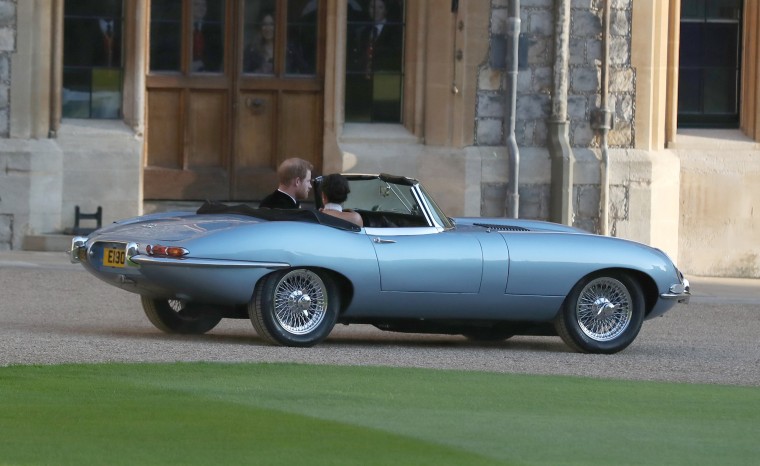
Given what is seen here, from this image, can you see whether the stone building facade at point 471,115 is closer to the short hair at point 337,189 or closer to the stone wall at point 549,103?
the stone wall at point 549,103

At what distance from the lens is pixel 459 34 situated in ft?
57.8

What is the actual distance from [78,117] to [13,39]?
3.36ft

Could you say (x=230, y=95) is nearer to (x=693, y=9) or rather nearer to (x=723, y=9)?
(x=693, y=9)

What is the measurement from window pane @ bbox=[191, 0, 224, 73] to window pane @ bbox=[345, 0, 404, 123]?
1.39m

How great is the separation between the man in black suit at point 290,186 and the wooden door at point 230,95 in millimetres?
7332

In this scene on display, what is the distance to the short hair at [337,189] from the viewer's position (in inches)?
422

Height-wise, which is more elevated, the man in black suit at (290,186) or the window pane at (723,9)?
the window pane at (723,9)

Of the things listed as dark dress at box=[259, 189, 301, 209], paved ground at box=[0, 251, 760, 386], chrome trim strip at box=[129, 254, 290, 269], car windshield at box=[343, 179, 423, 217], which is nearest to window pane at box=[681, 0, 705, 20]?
paved ground at box=[0, 251, 760, 386]

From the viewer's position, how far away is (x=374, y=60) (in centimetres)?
1794

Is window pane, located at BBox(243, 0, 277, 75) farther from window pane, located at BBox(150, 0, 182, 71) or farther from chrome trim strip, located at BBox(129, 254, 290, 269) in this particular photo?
chrome trim strip, located at BBox(129, 254, 290, 269)

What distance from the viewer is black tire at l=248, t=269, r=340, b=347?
32.1 feet

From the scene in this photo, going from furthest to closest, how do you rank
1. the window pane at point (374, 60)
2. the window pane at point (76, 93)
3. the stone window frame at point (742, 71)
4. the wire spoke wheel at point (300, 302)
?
A: the stone window frame at point (742, 71) → the window pane at point (374, 60) → the window pane at point (76, 93) → the wire spoke wheel at point (300, 302)

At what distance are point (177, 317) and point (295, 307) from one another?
119 cm

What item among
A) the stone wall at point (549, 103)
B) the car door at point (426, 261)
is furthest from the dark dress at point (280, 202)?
the stone wall at point (549, 103)
